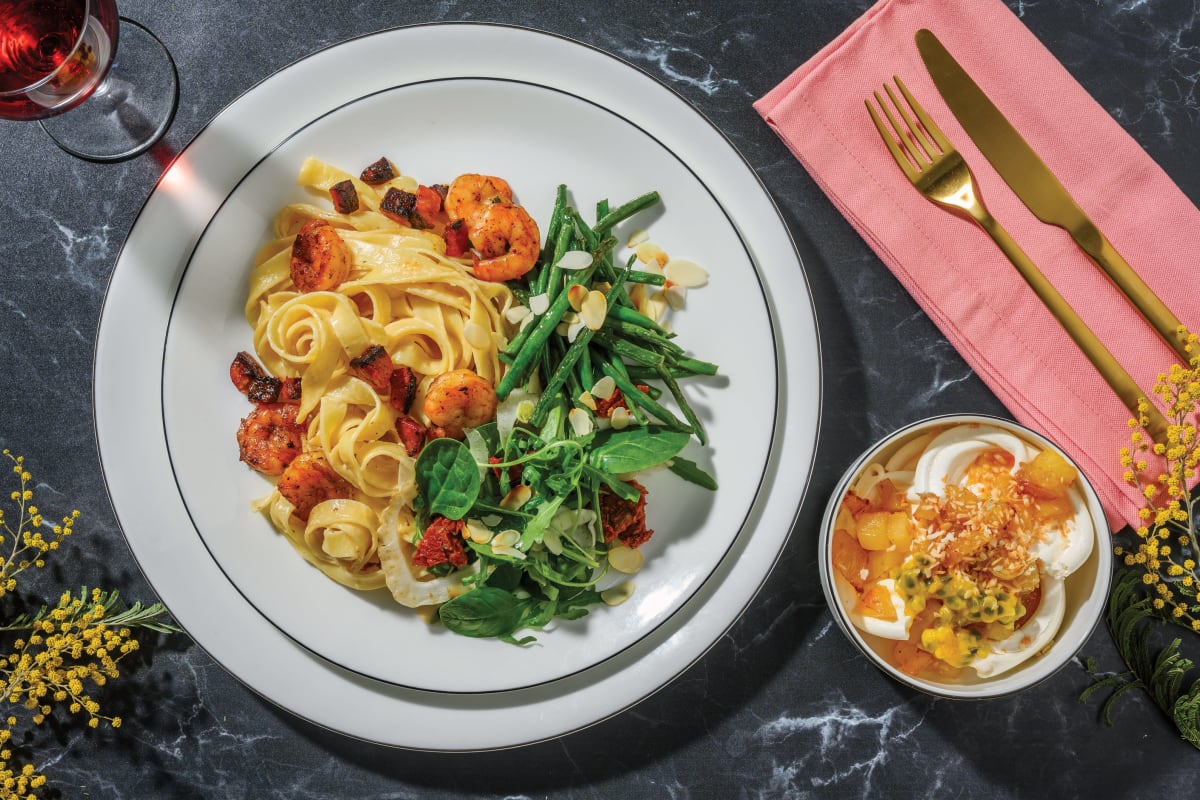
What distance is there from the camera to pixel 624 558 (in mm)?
2693

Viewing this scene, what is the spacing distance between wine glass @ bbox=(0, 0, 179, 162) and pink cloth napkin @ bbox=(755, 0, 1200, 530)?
7.58 ft

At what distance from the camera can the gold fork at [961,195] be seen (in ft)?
9.34

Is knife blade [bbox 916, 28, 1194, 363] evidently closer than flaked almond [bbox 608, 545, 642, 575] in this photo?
No

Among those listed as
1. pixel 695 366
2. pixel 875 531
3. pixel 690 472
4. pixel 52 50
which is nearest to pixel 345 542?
pixel 690 472

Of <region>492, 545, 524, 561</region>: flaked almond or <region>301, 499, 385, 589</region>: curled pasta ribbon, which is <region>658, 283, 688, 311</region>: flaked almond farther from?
<region>301, 499, 385, 589</region>: curled pasta ribbon

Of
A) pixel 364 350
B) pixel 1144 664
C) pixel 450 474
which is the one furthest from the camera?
pixel 1144 664

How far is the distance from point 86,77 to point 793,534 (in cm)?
294

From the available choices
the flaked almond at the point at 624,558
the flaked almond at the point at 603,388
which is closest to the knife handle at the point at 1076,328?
the flaked almond at the point at 603,388

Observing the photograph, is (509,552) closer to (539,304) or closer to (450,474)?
(450,474)

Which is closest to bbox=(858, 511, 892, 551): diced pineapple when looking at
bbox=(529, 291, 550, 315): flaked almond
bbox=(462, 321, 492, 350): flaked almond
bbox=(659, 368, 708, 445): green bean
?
bbox=(659, 368, 708, 445): green bean

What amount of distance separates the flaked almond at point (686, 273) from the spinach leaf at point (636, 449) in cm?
A: 53

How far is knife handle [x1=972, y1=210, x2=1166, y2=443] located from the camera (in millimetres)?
2822

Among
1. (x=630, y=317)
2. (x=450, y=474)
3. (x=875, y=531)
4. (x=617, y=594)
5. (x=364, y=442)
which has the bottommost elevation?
(x=617, y=594)

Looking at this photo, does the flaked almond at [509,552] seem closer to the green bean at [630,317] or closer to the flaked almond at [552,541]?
the flaked almond at [552,541]
